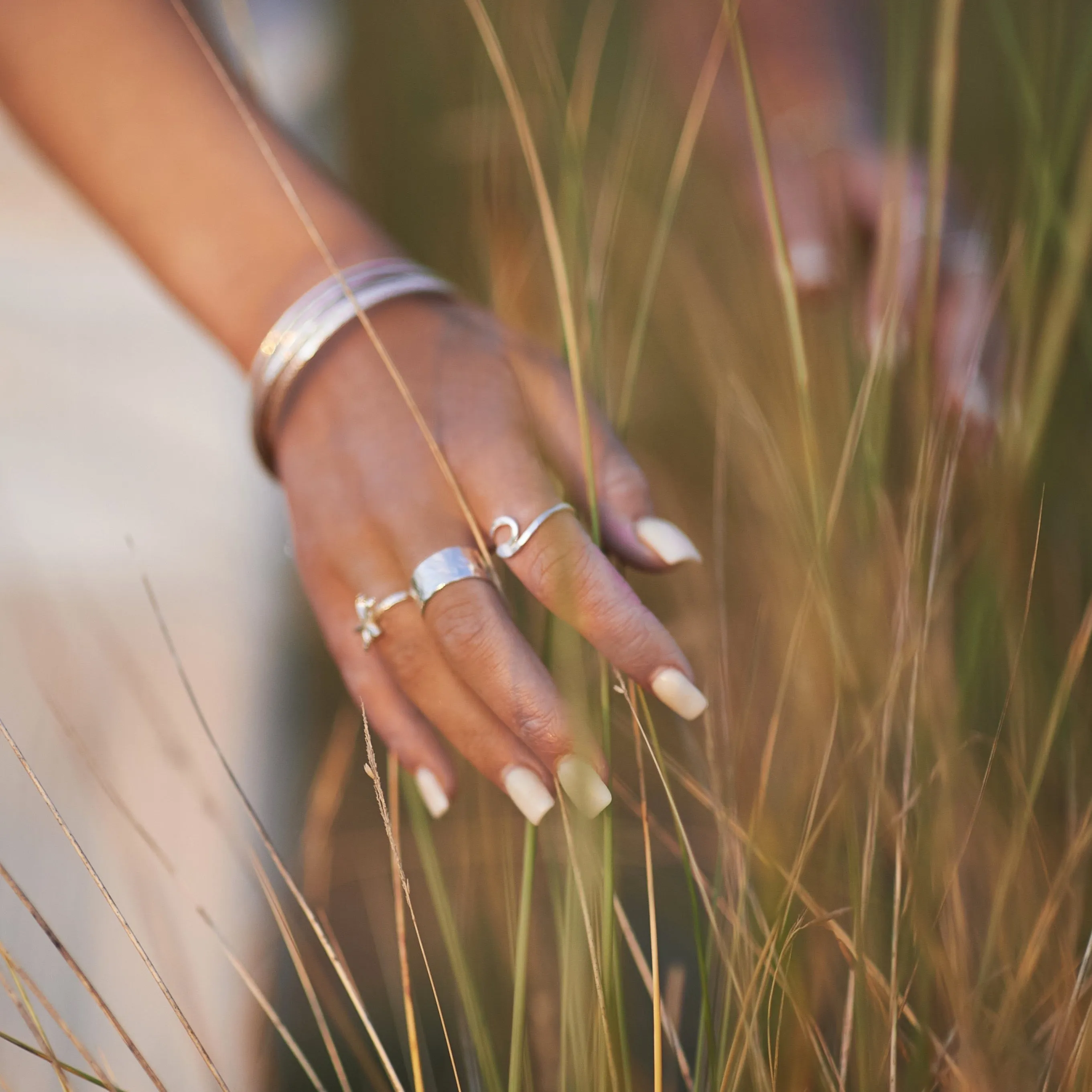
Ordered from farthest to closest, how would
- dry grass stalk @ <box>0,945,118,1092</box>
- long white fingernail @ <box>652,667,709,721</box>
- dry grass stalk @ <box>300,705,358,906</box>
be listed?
dry grass stalk @ <box>300,705,358,906</box>
long white fingernail @ <box>652,667,709,721</box>
dry grass stalk @ <box>0,945,118,1092</box>

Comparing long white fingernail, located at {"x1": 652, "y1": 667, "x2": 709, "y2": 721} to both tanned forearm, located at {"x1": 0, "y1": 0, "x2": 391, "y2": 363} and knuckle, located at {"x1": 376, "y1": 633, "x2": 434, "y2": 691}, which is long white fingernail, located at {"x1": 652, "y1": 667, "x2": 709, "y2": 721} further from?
tanned forearm, located at {"x1": 0, "y1": 0, "x2": 391, "y2": 363}

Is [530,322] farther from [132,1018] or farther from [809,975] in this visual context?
[132,1018]

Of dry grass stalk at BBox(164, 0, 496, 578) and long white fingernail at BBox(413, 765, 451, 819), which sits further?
long white fingernail at BBox(413, 765, 451, 819)

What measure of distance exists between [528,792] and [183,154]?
397mm

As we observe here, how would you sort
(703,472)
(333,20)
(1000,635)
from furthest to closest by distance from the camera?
1. (333,20)
2. (703,472)
3. (1000,635)

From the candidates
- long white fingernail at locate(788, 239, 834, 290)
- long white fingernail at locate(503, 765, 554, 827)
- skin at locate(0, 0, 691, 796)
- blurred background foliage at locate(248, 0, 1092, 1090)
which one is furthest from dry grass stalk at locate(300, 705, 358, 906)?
long white fingernail at locate(788, 239, 834, 290)

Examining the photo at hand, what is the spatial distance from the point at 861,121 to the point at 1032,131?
449mm

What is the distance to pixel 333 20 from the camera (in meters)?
1.13

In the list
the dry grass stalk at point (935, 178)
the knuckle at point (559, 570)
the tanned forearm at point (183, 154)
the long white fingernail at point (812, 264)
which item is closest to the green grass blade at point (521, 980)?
the knuckle at point (559, 570)

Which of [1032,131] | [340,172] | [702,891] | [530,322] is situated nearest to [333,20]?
[340,172]

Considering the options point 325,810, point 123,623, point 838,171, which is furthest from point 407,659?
point 838,171

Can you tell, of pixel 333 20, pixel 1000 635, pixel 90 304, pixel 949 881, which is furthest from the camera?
pixel 333 20

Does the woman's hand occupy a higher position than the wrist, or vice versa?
the wrist

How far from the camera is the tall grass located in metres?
0.30
